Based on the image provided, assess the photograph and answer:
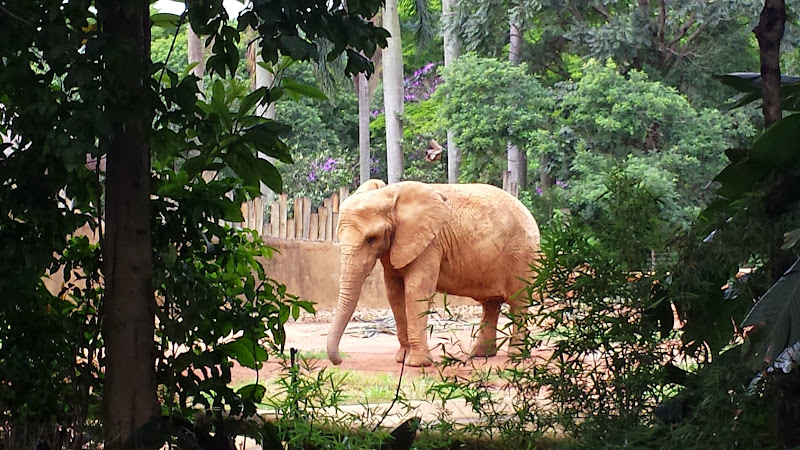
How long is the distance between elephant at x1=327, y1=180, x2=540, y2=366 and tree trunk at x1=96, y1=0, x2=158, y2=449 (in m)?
4.20

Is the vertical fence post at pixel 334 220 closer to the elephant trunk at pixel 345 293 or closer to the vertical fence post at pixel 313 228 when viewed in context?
the vertical fence post at pixel 313 228

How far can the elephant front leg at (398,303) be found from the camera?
638 centimetres

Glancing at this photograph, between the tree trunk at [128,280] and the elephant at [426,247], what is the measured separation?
4.20 m

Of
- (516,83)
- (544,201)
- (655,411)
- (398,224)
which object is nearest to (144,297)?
(655,411)

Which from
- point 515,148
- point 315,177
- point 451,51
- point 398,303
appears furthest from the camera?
point 315,177

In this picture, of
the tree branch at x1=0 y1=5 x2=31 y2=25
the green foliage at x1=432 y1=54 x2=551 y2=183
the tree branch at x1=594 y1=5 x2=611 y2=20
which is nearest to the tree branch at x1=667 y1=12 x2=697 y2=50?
the tree branch at x1=594 y1=5 x2=611 y2=20

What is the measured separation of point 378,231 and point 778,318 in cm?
468

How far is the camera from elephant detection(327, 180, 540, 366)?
587 cm

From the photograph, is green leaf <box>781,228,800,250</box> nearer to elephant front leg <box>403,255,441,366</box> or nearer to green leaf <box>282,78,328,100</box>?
green leaf <box>282,78,328,100</box>

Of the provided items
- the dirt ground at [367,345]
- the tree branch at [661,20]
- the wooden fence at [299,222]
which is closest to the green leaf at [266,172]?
the dirt ground at [367,345]

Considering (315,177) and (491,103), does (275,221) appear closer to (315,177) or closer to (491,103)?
(491,103)

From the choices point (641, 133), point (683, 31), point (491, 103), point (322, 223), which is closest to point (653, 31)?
point (683, 31)

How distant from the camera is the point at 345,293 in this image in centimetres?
589

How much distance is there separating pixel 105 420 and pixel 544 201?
844 cm
